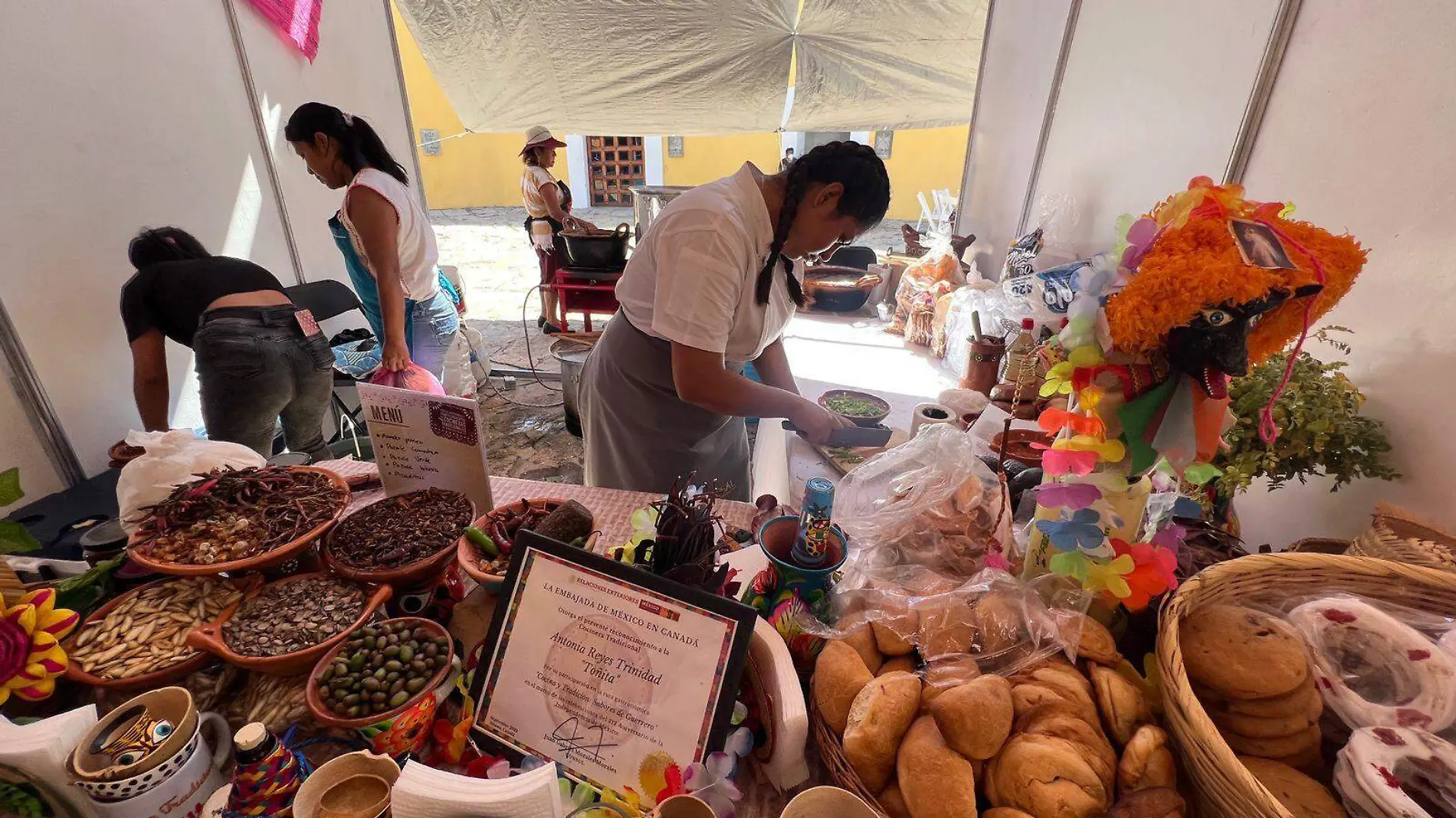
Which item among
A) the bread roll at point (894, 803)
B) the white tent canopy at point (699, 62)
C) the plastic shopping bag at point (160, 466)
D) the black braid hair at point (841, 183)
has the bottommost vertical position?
the bread roll at point (894, 803)

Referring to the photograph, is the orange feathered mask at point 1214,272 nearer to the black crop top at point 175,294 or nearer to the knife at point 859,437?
the knife at point 859,437

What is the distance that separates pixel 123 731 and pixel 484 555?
0.48 metres

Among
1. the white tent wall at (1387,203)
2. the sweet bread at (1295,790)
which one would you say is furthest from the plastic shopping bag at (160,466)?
the white tent wall at (1387,203)

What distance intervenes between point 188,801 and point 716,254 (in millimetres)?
1274

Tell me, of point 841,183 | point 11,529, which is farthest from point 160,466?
point 841,183

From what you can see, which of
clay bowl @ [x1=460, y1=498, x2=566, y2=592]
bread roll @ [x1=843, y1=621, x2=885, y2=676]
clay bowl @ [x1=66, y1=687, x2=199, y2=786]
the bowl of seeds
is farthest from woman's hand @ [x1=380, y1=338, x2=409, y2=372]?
bread roll @ [x1=843, y1=621, x2=885, y2=676]

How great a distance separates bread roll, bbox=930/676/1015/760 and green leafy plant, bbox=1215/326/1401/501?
0.90 m

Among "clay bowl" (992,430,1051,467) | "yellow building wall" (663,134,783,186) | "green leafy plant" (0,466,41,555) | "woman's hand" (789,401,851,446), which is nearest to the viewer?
"green leafy plant" (0,466,41,555)

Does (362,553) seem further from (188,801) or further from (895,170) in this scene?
(895,170)

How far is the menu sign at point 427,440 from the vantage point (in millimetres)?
1244

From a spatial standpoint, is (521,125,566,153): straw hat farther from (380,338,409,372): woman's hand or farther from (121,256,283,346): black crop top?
(121,256,283,346): black crop top

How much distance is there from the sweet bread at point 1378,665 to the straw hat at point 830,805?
0.68 metres

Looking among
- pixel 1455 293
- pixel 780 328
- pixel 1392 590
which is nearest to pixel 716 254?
pixel 780 328

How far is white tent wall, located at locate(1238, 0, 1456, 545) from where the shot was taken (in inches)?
50.1
